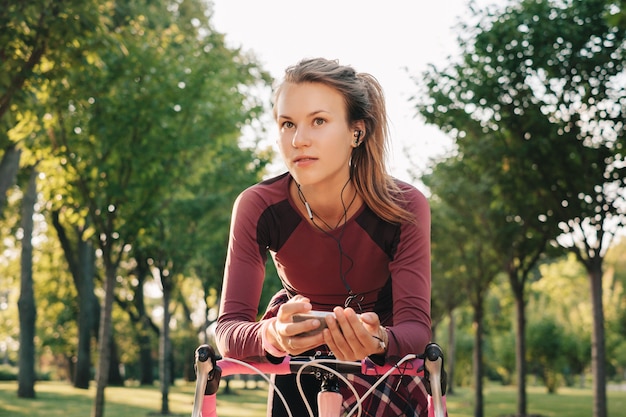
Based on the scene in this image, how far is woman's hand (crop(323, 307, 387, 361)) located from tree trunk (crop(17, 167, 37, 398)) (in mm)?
23070

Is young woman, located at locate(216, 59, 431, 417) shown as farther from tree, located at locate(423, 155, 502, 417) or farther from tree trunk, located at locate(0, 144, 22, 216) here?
tree trunk, located at locate(0, 144, 22, 216)

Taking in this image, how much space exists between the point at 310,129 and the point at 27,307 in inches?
937

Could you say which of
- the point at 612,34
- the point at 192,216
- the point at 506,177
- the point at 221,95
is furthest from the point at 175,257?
the point at 612,34

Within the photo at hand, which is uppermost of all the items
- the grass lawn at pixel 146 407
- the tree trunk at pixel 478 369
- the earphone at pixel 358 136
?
the earphone at pixel 358 136

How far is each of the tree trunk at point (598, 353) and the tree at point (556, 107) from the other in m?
0.02

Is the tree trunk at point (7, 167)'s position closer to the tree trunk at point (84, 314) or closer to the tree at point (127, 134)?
the tree at point (127, 134)

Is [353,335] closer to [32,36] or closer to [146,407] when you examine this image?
[32,36]

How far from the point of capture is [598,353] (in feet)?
46.1

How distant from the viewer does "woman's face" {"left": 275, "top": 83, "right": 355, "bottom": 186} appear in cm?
270

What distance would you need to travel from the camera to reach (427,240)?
2.83 m

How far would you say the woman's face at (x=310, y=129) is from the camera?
8.87ft

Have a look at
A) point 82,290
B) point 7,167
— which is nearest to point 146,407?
point 7,167

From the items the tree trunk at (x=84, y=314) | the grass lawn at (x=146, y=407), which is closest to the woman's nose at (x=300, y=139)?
the grass lawn at (x=146, y=407)

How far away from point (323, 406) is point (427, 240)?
2.60ft
